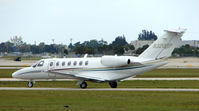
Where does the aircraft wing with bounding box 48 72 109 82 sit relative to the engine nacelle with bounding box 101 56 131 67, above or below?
below

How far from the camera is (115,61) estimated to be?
1667 inches

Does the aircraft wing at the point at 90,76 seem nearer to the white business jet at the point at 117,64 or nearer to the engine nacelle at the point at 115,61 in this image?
the white business jet at the point at 117,64

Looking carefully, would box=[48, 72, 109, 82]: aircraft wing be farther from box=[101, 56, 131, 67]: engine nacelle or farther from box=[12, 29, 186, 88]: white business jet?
box=[101, 56, 131, 67]: engine nacelle

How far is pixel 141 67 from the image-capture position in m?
41.9
